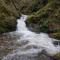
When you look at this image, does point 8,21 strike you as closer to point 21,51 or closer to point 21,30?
point 21,30

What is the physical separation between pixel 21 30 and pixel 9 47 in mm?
8271

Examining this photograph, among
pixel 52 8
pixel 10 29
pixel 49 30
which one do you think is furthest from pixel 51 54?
pixel 52 8

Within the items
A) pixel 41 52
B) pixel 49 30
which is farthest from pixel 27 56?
pixel 49 30

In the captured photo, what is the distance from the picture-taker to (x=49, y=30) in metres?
20.0

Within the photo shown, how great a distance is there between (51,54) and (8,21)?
10.2 meters

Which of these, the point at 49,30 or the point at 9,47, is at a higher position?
the point at 49,30

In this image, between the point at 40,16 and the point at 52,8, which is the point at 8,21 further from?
the point at 52,8

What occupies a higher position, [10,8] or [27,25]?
[10,8]

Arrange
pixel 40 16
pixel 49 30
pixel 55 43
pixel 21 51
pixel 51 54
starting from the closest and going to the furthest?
1. pixel 51 54
2. pixel 21 51
3. pixel 55 43
4. pixel 49 30
5. pixel 40 16

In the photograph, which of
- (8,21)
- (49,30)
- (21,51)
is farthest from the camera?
(8,21)

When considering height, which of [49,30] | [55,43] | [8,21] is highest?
[8,21]

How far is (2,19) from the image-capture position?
21.1m

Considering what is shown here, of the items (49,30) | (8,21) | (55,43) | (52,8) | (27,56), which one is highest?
(52,8)

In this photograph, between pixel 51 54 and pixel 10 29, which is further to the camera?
pixel 10 29
